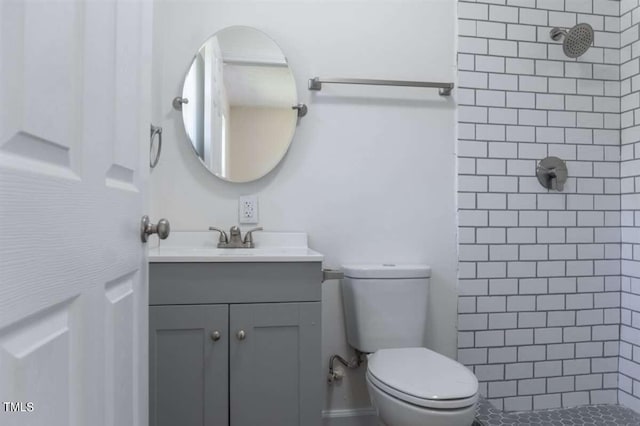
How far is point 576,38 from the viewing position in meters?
1.87

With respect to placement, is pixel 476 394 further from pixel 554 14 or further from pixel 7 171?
pixel 554 14

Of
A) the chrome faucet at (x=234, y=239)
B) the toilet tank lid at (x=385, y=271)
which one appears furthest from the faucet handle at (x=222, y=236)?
the toilet tank lid at (x=385, y=271)

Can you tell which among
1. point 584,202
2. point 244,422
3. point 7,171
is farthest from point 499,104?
point 7,171

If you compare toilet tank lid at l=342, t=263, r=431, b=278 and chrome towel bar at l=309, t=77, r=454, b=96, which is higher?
chrome towel bar at l=309, t=77, r=454, b=96

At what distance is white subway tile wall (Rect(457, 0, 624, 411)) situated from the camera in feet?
6.31

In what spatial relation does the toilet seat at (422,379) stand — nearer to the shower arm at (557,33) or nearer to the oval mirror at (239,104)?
the oval mirror at (239,104)

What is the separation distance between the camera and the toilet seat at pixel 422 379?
47.9 inches

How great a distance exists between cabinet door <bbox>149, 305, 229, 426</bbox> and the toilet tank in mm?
582

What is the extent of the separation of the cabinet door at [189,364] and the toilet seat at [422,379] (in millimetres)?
516

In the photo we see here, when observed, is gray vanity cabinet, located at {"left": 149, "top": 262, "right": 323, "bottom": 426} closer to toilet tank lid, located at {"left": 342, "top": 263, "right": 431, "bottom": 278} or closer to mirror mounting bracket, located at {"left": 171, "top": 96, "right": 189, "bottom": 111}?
toilet tank lid, located at {"left": 342, "top": 263, "right": 431, "bottom": 278}

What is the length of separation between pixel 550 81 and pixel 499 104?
30 centimetres

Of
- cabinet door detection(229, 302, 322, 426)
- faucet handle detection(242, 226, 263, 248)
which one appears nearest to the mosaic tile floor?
cabinet door detection(229, 302, 322, 426)

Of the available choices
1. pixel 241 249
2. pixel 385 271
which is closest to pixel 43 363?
pixel 241 249

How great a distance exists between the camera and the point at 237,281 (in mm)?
1362
